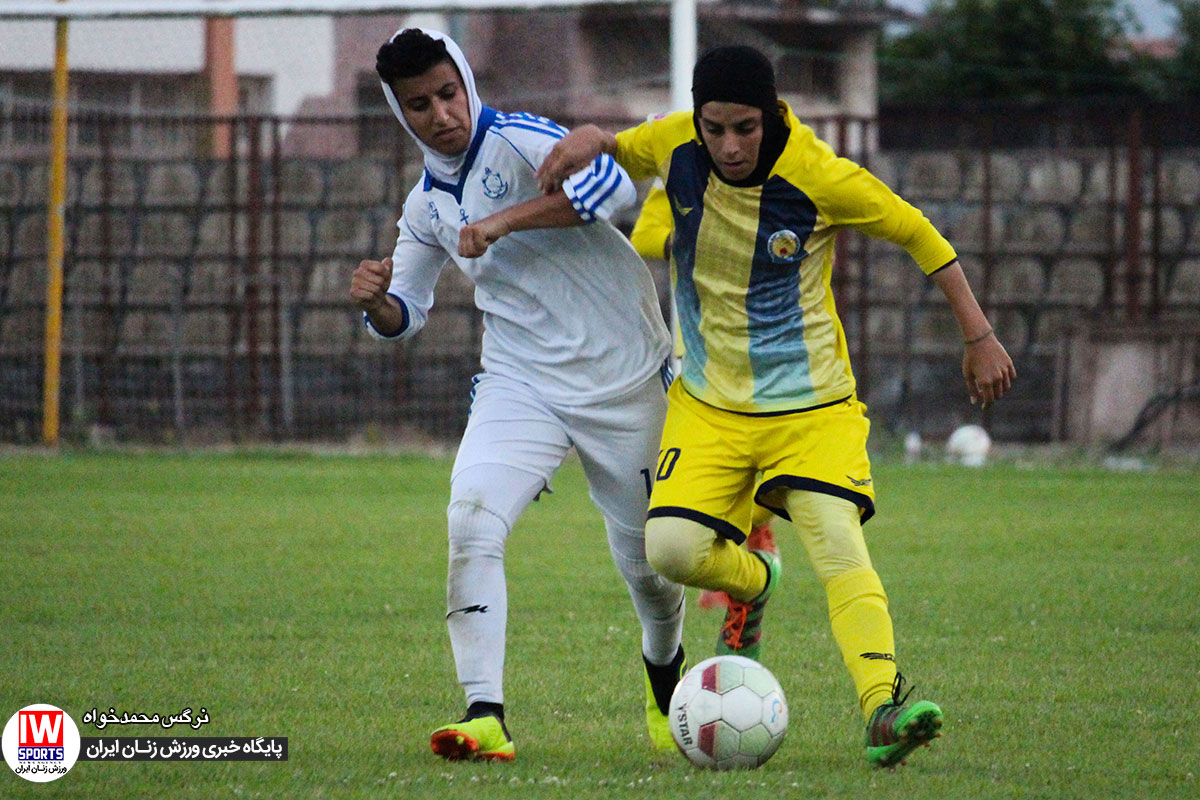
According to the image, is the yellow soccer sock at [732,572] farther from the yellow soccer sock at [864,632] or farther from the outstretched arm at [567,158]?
the outstretched arm at [567,158]

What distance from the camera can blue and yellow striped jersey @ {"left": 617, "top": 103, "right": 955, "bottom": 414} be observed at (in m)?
4.62

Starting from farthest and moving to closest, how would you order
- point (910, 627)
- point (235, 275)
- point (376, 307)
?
point (235, 275)
point (910, 627)
point (376, 307)

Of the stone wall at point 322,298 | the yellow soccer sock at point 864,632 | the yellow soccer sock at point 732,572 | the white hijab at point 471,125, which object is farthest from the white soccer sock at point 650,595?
the stone wall at point 322,298

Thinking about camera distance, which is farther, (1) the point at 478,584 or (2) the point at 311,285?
(2) the point at 311,285

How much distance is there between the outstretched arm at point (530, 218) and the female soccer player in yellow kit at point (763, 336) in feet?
0.22

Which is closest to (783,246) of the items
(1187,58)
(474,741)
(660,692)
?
(660,692)

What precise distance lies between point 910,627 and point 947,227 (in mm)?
10460

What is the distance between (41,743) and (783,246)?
8.27 ft

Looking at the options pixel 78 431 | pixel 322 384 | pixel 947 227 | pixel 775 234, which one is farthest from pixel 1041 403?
pixel 775 234

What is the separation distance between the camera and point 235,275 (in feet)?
52.9

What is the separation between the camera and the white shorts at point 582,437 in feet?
15.8

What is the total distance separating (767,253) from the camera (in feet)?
15.4

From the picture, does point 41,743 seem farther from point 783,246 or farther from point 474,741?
point 783,246

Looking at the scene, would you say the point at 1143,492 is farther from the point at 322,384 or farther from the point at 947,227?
the point at 322,384
